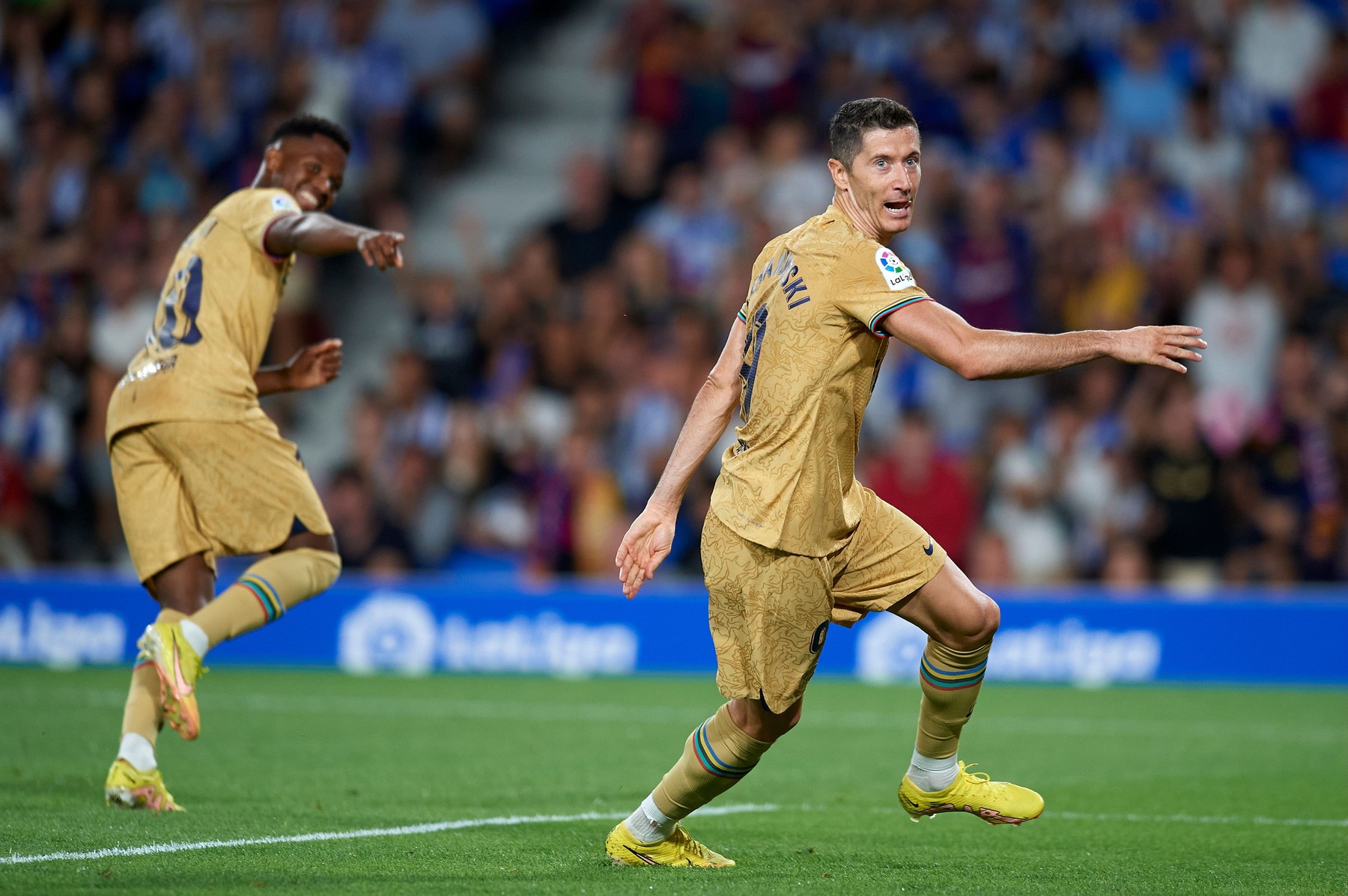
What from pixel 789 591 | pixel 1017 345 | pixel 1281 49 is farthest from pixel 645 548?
pixel 1281 49

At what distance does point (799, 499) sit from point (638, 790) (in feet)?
7.98

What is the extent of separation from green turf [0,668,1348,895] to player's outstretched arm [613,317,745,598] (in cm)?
91

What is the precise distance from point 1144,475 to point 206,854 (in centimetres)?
879

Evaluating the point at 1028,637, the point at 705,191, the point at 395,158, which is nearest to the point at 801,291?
the point at 1028,637

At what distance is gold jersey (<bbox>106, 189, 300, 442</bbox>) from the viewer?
6426mm

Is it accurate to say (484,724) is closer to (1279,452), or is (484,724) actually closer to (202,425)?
(202,425)

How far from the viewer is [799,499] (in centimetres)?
504

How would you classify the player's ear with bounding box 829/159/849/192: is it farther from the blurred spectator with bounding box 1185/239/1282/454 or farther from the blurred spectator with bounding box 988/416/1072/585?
the blurred spectator with bounding box 1185/239/1282/454

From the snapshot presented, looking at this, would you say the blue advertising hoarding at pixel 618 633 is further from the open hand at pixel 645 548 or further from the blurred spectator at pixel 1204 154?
the open hand at pixel 645 548

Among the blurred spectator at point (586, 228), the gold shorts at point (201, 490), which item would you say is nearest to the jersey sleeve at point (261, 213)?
the gold shorts at point (201, 490)

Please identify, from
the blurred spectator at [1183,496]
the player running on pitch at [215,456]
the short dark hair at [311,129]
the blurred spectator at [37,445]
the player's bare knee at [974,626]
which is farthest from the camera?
the blurred spectator at [37,445]

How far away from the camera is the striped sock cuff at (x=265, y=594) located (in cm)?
639

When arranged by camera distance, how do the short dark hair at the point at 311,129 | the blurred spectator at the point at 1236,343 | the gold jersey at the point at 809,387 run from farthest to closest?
the blurred spectator at the point at 1236,343 < the short dark hair at the point at 311,129 < the gold jersey at the point at 809,387

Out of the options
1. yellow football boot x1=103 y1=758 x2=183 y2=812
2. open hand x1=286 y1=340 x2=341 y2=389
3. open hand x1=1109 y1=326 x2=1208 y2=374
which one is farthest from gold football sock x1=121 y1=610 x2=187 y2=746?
open hand x1=1109 y1=326 x2=1208 y2=374
